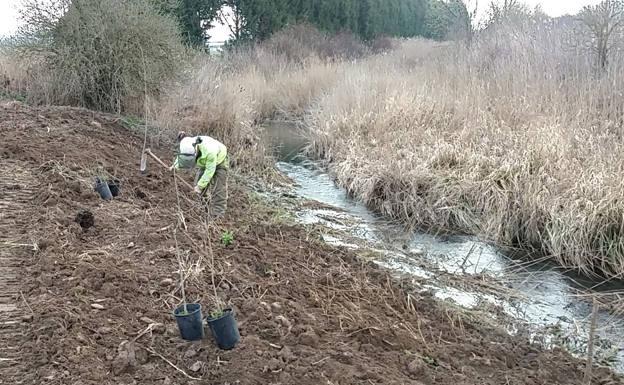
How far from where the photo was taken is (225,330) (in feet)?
10.9

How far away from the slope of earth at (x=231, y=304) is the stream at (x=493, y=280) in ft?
1.56

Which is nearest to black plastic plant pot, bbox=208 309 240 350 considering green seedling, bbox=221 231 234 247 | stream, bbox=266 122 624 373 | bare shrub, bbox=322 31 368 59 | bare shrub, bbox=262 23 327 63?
green seedling, bbox=221 231 234 247

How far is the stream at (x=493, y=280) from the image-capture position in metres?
4.84

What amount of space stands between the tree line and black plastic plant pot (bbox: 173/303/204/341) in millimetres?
10757

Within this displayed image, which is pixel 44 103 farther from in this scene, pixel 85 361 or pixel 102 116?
pixel 85 361

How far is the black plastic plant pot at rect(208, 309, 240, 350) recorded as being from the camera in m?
3.28

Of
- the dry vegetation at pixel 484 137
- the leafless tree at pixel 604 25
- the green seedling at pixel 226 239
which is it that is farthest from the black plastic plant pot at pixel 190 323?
the leafless tree at pixel 604 25

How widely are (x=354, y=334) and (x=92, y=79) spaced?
9.51 m

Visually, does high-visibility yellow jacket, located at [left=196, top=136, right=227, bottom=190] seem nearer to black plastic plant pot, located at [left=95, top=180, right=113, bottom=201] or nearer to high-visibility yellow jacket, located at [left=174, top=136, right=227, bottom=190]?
high-visibility yellow jacket, located at [left=174, top=136, right=227, bottom=190]

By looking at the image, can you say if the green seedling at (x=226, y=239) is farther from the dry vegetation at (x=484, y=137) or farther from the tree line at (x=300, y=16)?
the tree line at (x=300, y=16)

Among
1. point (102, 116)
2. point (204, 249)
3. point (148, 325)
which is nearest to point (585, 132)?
point (204, 249)

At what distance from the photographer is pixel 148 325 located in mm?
3537

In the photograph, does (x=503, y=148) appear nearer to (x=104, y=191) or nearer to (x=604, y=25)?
(x=604, y=25)

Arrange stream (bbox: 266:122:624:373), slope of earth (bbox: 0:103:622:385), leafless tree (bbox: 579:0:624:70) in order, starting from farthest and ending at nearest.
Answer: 1. leafless tree (bbox: 579:0:624:70)
2. stream (bbox: 266:122:624:373)
3. slope of earth (bbox: 0:103:622:385)
